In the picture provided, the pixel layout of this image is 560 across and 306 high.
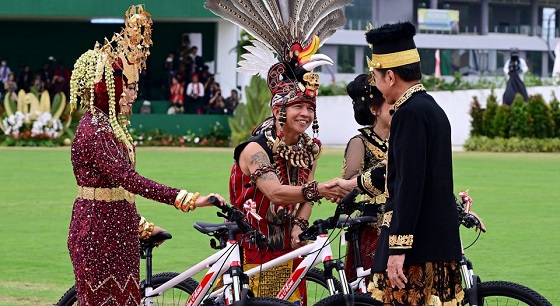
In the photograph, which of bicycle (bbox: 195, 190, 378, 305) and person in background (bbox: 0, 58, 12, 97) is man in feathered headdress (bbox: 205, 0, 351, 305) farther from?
person in background (bbox: 0, 58, 12, 97)

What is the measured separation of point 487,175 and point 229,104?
1603 cm

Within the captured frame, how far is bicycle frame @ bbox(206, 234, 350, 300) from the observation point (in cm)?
645

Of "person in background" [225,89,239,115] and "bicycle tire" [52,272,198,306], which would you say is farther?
"person in background" [225,89,239,115]

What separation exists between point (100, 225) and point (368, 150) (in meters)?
1.83

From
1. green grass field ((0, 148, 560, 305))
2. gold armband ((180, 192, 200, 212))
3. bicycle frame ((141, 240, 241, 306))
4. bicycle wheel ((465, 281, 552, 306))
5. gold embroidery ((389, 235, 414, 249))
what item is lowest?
green grass field ((0, 148, 560, 305))

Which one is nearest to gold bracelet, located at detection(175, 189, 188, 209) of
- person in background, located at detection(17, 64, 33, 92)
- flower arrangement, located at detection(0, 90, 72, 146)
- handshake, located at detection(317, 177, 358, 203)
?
handshake, located at detection(317, 177, 358, 203)

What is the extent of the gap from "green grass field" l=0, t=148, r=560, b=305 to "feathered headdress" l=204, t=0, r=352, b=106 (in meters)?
3.31

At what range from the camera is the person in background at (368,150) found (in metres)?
7.37

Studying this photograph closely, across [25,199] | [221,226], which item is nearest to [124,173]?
[221,226]

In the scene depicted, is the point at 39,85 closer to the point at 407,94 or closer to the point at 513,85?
the point at 513,85

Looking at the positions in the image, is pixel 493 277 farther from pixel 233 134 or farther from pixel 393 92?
pixel 233 134

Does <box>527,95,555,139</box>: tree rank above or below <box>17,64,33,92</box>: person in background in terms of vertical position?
below

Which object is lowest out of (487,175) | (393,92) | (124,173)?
(487,175)

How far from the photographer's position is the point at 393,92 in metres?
5.56
